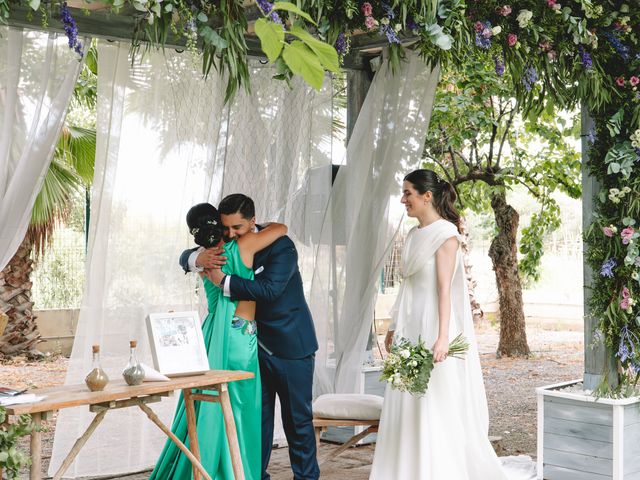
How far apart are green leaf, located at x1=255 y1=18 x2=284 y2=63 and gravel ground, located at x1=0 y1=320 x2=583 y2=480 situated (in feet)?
12.3

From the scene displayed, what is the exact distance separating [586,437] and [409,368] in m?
1.17

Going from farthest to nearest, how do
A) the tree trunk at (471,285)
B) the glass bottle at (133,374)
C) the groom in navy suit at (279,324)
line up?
the tree trunk at (471,285) < the groom in navy suit at (279,324) < the glass bottle at (133,374)

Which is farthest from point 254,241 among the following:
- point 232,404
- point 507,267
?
point 507,267

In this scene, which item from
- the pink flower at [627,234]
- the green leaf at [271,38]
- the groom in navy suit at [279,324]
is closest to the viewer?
the green leaf at [271,38]

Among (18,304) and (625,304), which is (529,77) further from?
(18,304)

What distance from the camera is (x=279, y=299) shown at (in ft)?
14.1

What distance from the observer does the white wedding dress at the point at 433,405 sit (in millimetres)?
4312

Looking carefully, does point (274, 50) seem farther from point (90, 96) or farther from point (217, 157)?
point (90, 96)

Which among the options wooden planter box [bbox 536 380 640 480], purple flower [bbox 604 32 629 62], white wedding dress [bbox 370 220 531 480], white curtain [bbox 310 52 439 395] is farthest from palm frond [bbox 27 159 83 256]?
purple flower [bbox 604 32 629 62]

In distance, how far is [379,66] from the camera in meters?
5.62

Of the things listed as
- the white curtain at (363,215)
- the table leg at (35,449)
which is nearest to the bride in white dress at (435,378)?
the white curtain at (363,215)

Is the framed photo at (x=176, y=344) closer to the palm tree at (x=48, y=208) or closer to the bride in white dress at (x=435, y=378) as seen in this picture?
the bride in white dress at (x=435, y=378)

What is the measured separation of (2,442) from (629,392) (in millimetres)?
3173

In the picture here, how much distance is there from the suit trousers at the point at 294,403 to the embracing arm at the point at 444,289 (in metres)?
Answer: 0.68
